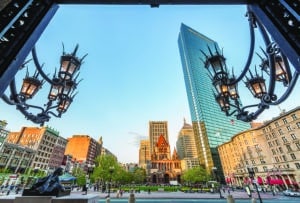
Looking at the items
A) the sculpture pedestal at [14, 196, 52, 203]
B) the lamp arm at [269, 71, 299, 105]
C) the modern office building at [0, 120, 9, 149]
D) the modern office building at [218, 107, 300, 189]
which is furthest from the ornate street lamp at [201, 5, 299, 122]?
the modern office building at [0, 120, 9, 149]

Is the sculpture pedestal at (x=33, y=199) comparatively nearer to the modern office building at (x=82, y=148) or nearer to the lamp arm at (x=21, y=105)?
the lamp arm at (x=21, y=105)

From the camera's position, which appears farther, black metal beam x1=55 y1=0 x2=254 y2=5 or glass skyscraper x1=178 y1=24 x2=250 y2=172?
glass skyscraper x1=178 y1=24 x2=250 y2=172

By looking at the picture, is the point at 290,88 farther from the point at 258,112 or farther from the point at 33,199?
the point at 33,199

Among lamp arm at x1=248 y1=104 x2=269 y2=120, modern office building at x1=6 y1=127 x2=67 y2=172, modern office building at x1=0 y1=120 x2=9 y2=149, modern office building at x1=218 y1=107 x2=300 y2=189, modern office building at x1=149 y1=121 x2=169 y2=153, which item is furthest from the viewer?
modern office building at x1=149 y1=121 x2=169 y2=153

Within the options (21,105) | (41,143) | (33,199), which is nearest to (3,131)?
(41,143)

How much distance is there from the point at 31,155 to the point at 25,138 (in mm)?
11895

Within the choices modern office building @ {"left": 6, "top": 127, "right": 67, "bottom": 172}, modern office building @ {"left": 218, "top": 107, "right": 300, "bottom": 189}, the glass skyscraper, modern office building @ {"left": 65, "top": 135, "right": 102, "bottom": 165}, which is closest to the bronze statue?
modern office building @ {"left": 218, "top": 107, "right": 300, "bottom": 189}

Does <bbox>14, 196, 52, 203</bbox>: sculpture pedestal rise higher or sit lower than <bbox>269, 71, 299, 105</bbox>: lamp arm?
lower

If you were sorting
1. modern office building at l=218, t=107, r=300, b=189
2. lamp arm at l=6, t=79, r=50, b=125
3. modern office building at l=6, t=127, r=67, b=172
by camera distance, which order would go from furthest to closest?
1. modern office building at l=6, t=127, r=67, b=172
2. modern office building at l=218, t=107, r=300, b=189
3. lamp arm at l=6, t=79, r=50, b=125

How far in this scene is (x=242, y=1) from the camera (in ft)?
12.5

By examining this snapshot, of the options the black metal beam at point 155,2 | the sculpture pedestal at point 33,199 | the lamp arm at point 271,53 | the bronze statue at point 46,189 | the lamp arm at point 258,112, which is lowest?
the sculpture pedestal at point 33,199

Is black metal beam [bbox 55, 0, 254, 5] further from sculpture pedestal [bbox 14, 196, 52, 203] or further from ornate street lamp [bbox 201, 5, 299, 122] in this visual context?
sculpture pedestal [bbox 14, 196, 52, 203]

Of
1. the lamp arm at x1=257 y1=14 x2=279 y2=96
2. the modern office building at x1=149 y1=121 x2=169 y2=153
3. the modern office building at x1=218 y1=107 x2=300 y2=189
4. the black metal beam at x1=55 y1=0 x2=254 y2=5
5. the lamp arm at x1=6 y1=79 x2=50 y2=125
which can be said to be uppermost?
the modern office building at x1=149 y1=121 x2=169 y2=153

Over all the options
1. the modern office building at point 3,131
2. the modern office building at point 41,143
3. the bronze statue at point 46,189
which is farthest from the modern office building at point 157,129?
the bronze statue at point 46,189
